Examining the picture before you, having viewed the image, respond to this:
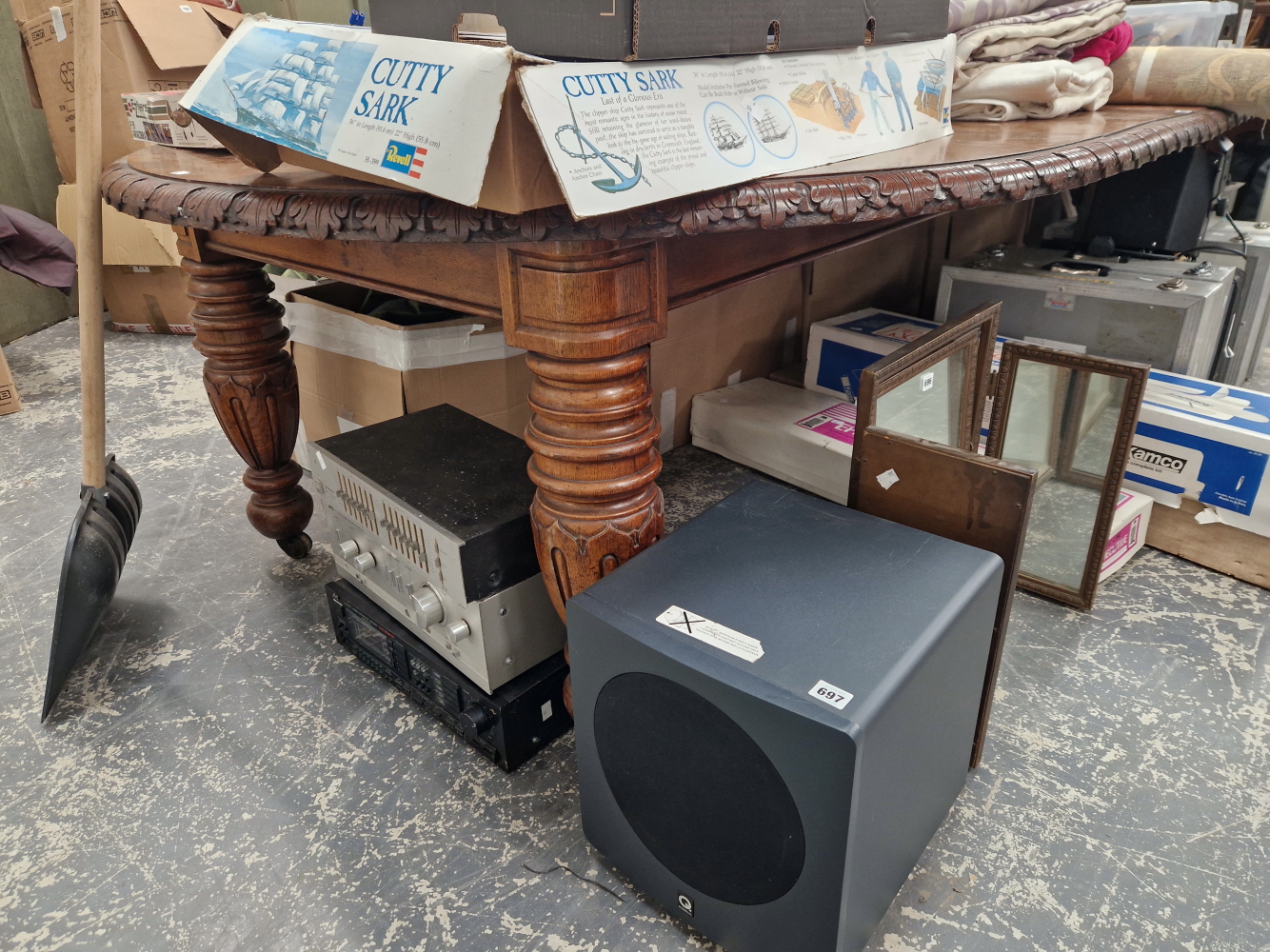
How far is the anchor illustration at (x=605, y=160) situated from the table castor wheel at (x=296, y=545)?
1027 mm

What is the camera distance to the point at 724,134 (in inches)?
24.8

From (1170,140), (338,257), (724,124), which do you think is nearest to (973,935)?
(724,124)

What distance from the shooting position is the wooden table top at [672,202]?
0.60m

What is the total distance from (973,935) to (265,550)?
1.21m

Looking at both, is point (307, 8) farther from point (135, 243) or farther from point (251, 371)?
point (251, 371)

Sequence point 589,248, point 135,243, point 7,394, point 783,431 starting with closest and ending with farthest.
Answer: point 589,248 < point 783,431 < point 7,394 < point 135,243

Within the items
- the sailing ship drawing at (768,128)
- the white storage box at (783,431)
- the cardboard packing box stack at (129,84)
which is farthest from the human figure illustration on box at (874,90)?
the cardboard packing box stack at (129,84)

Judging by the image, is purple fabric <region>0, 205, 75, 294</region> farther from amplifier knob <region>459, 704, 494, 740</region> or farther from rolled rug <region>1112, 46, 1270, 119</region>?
rolled rug <region>1112, 46, 1270, 119</region>

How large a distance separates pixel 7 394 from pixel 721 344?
1.79m

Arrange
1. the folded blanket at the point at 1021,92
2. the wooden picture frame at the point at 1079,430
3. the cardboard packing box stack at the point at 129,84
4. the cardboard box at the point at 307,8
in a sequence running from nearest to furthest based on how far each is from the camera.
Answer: the wooden picture frame at the point at 1079,430 < the folded blanket at the point at 1021,92 < the cardboard packing box stack at the point at 129,84 < the cardboard box at the point at 307,8

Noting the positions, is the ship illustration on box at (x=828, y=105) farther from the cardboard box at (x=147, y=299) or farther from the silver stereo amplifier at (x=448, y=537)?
the cardboard box at (x=147, y=299)

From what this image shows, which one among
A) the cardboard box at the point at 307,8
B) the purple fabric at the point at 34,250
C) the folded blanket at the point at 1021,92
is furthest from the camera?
the cardboard box at the point at 307,8

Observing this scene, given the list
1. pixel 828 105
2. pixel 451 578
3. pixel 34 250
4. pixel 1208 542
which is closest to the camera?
pixel 828 105

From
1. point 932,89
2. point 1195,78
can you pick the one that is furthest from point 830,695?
point 1195,78
